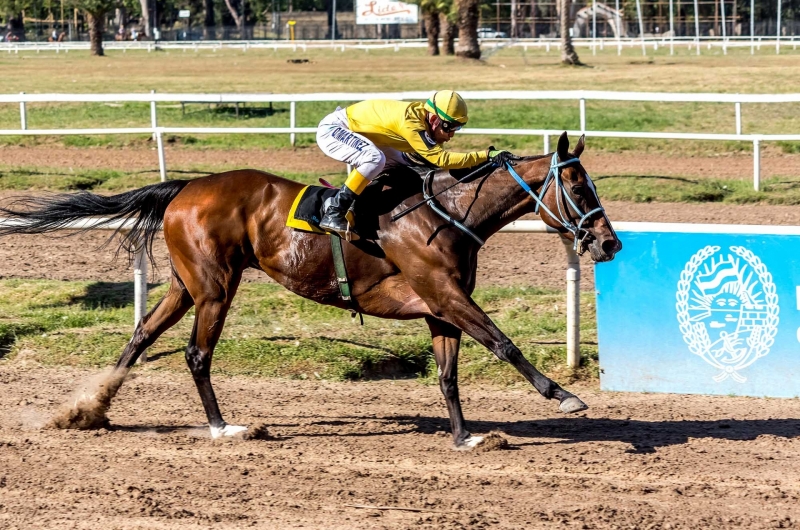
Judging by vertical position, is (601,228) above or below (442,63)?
below

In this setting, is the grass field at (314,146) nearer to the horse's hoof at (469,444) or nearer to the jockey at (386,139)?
the horse's hoof at (469,444)

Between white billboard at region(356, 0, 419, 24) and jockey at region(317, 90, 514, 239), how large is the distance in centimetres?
6751

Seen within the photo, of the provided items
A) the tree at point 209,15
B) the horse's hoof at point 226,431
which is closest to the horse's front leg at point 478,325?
the horse's hoof at point 226,431

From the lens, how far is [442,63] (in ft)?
132

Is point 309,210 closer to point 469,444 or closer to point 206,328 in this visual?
point 206,328

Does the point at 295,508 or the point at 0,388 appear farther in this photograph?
the point at 0,388

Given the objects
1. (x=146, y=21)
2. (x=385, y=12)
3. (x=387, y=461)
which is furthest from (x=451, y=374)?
(x=146, y=21)

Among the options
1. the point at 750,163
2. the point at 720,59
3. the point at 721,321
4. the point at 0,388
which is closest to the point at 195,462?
the point at 0,388

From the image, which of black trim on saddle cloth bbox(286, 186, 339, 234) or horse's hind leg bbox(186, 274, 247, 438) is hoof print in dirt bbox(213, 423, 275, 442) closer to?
horse's hind leg bbox(186, 274, 247, 438)

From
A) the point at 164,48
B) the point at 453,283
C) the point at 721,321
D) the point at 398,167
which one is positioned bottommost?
the point at 721,321

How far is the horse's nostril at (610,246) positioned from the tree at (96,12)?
134 feet

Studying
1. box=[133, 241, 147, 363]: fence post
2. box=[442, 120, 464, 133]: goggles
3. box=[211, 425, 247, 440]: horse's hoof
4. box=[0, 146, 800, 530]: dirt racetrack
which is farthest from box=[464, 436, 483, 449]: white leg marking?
box=[133, 241, 147, 363]: fence post

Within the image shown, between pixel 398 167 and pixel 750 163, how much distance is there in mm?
12224

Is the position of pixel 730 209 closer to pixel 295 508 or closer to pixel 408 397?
pixel 408 397
